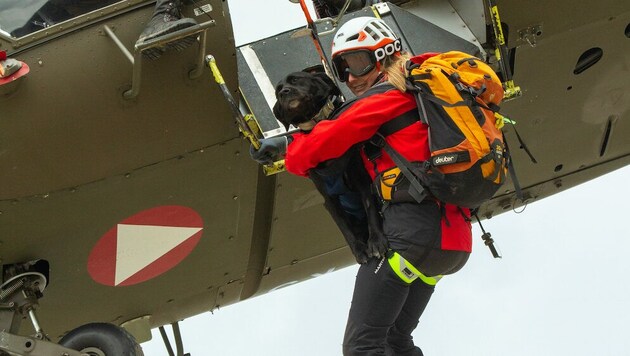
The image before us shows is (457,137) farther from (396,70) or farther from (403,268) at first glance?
(403,268)

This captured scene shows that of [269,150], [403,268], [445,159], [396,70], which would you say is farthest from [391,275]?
[269,150]

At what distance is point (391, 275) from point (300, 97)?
103 cm

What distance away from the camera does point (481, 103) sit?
636 centimetres

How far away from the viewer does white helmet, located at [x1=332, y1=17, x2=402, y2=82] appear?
257 inches

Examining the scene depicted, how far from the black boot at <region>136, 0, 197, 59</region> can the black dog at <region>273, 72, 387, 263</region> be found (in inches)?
22.9

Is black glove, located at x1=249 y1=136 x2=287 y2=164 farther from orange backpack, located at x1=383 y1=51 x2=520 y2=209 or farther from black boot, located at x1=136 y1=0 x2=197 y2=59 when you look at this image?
orange backpack, located at x1=383 y1=51 x2=520 y2=209

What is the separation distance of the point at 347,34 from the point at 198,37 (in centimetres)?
89

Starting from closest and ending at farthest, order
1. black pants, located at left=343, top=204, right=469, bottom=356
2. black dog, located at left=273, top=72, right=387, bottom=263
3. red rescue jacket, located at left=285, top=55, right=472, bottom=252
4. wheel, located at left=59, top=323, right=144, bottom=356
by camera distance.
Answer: red rescue jacket, located at left=285, top=55, right=472, bottom=252, black pants, located at left=343, top=204, right=469, bottom=356, black dog, located at left=273, top=72, right=387, bottom=263, wheel, located at left=59, top=323, right=144, bottom=356

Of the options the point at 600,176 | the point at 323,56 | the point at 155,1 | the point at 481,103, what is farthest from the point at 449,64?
the point at 600,176

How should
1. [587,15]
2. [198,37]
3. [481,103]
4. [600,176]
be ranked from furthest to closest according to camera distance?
[600,176] < [587,15] < [198,37] < [481,103]

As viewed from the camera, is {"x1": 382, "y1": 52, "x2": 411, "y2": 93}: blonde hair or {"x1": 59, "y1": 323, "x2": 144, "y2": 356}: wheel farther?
{"x1": 59, "y1": 323, "x2": 144, "y2": 356}: wheel

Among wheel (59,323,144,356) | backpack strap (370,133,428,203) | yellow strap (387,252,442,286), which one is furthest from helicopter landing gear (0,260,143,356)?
backpack strap (370,133,428,203)

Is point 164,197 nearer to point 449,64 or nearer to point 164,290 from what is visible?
point 164,290

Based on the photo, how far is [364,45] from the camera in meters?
6.52
